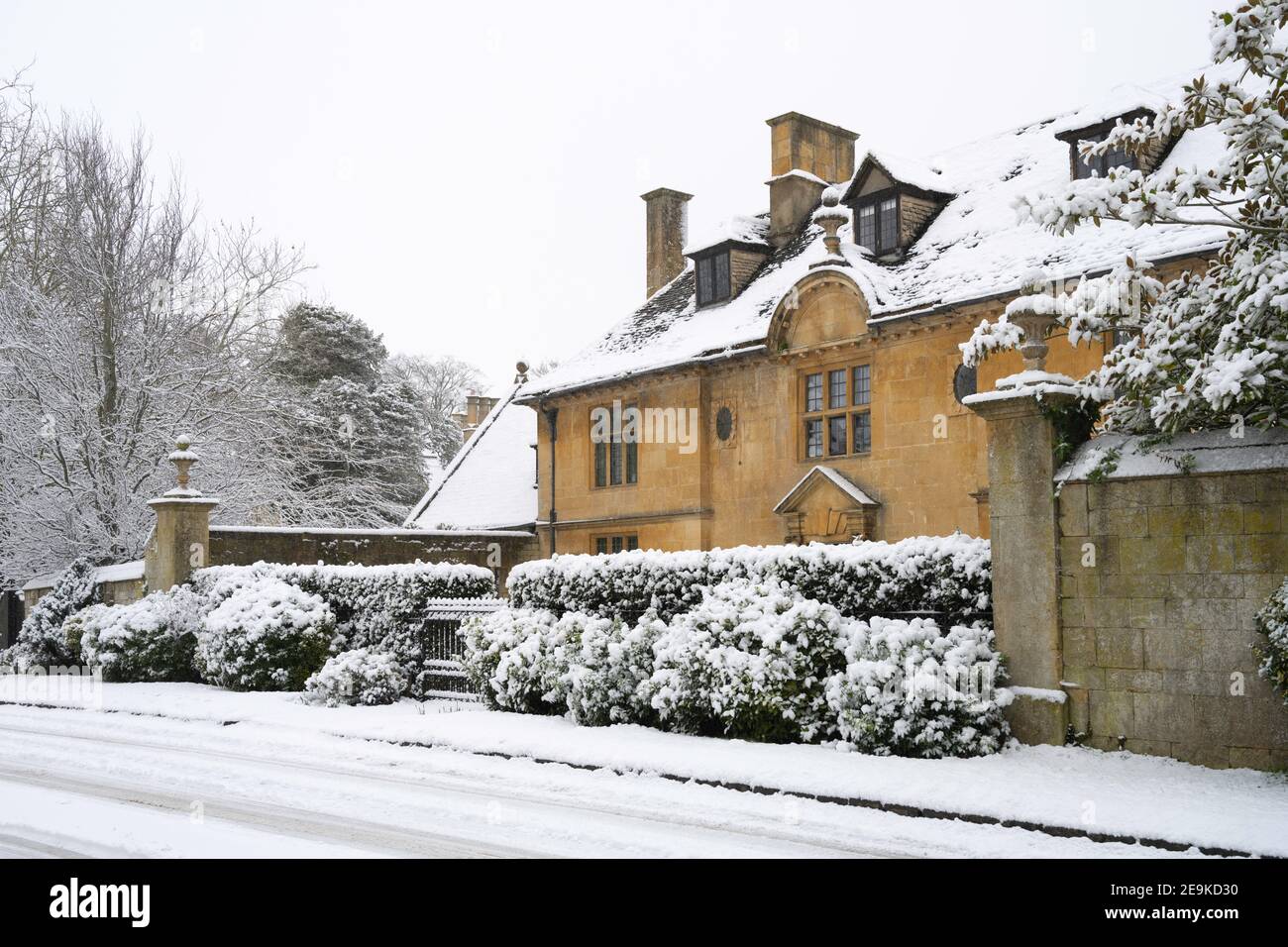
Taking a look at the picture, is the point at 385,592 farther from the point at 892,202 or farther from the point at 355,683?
the point at 892,202

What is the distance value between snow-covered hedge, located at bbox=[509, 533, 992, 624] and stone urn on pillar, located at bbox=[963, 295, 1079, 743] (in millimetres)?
414

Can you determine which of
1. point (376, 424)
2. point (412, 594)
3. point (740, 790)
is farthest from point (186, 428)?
point (740, 790)

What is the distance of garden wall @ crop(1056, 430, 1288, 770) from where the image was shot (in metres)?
9.22

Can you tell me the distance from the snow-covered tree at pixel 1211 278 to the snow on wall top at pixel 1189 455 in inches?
6.5

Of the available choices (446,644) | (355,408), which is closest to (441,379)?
(355,408)

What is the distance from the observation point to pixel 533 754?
10992 mm

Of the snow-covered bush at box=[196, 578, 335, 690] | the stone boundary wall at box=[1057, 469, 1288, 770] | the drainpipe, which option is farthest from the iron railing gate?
the drainpipe

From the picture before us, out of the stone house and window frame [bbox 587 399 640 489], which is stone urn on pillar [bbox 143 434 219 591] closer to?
the stone house

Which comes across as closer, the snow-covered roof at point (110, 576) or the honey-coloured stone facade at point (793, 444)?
the honey-coloured stone facade at point (793, 444)

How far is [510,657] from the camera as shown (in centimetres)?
1379

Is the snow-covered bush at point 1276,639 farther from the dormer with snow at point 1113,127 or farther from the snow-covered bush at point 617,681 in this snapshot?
the dormer with snow at point 1113,127

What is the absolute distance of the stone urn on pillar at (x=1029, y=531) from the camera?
1039 cm

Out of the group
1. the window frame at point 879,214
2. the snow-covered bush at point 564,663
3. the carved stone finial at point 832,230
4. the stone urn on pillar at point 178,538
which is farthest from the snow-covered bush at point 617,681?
the window frame at point 879,214
